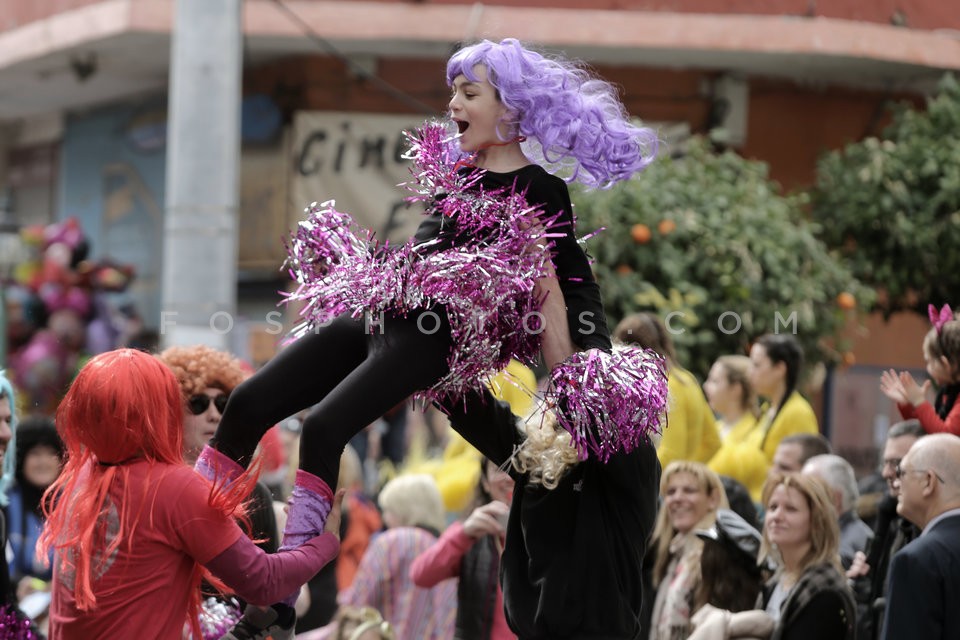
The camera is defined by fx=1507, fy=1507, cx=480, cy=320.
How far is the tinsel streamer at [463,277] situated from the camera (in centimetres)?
377

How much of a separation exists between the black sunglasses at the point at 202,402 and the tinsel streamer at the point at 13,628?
75 centimetres

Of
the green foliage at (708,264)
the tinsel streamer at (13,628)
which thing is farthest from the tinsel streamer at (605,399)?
the green foliage at (708,264)

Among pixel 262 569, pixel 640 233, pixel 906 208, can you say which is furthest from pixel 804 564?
pixel 906 208

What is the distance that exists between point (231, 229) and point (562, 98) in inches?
136

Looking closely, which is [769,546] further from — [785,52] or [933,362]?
[785,52]

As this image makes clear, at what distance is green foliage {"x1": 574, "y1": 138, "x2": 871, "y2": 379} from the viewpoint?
29.7ft

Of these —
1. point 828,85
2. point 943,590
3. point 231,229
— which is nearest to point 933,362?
point 943,590

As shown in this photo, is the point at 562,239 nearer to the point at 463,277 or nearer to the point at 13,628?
the point at 463,277

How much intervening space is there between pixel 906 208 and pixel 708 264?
3.02 meters

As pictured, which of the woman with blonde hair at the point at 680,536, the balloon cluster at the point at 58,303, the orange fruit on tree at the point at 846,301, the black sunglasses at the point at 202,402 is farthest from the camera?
the balloon cluster at the point at 58,303

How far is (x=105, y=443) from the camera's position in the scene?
3.39 m

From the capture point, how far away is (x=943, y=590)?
176 inches

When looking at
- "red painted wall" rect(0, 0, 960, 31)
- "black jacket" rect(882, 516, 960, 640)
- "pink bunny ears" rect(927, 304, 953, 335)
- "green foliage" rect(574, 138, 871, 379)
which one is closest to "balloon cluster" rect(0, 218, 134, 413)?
"red painted wall" rect(0, 0, 960, 31)

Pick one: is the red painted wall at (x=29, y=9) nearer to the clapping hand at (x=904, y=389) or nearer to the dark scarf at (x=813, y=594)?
the clapping hand at (x=904, y=389)
